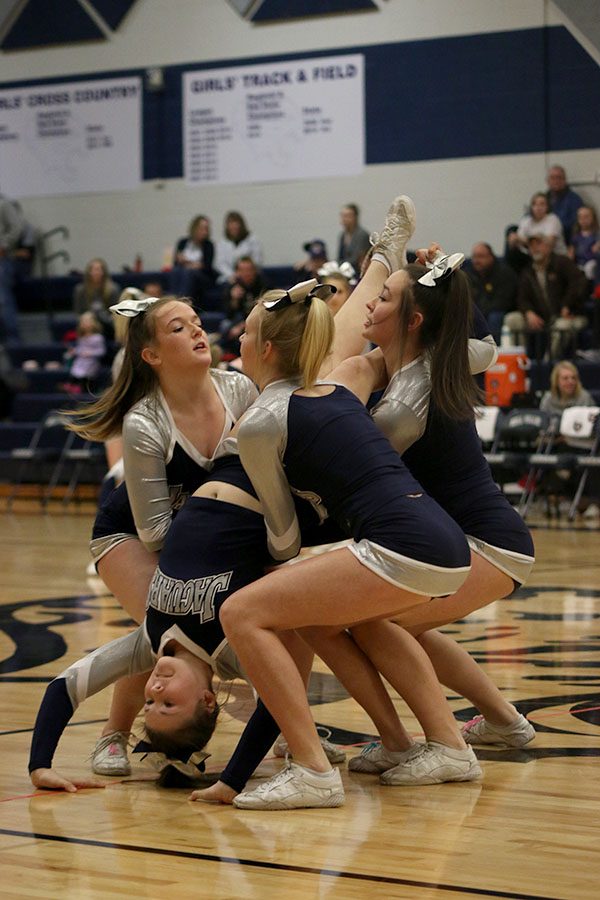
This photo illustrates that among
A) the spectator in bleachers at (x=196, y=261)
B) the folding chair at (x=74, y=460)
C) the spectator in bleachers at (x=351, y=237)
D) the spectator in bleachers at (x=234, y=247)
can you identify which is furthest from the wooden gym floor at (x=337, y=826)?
the spectator in bleachers at (x=234, y=247)

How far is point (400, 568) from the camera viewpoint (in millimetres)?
3398

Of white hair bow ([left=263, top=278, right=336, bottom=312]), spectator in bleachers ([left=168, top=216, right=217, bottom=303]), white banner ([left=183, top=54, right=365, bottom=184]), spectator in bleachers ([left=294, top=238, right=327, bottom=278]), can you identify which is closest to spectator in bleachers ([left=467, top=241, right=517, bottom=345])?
spectator in bleachers ([left=294, top=238, right=327, bottom=278])

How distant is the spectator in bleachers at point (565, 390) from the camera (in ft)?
40.7

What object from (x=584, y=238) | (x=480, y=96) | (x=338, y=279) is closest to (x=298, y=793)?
(x=338, y=279)

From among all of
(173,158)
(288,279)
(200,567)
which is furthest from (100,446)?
(200,567)

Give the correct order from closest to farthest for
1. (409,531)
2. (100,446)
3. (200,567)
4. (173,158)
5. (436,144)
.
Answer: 1. (409,531)
2. (200,567)
3. (100,446)
4. (436,144)
5. (173,158)

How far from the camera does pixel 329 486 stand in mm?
3465

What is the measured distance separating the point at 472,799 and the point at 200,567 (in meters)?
0.88

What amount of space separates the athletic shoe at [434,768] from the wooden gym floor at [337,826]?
1.4 inches

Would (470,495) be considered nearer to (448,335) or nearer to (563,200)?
(448,335)

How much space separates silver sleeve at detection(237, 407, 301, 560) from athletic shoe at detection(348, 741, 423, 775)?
73 centimetres

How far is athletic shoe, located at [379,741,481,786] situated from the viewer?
3.70 m

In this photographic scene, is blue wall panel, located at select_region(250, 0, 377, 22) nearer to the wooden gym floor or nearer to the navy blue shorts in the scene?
the wooden gym floor

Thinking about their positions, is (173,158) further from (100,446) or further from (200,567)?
(200,567)
